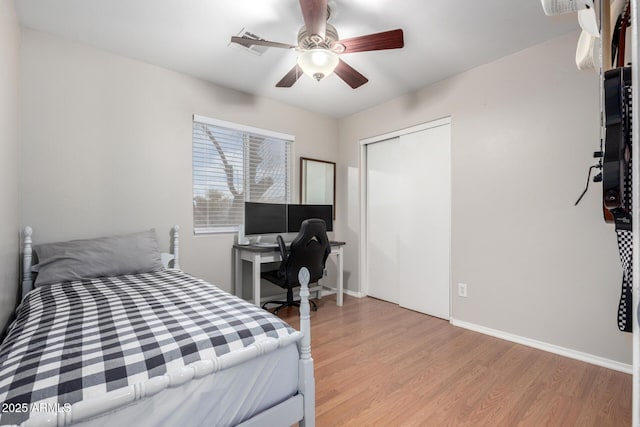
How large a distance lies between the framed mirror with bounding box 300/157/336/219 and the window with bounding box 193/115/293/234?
205 mm

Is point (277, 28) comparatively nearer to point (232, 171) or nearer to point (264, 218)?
point (232, 171)

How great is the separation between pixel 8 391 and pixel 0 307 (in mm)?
1170

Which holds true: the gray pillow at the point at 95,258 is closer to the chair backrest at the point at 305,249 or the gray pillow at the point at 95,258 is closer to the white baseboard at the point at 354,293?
the chair backrest at the point at 305,249

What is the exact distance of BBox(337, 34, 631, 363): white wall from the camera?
206 centimetres

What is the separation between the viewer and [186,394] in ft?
3.06

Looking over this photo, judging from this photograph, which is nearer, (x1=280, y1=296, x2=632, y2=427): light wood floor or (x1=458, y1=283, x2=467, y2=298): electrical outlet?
(x1=280, y1=296, x2=632, y2=427): light wood floor

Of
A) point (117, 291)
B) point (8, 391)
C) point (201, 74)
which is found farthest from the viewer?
point (201, 74)

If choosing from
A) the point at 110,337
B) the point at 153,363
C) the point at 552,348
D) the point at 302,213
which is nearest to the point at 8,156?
the point at 110,337

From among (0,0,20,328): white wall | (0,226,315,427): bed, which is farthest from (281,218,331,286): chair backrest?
(0,0,20,328): white wall

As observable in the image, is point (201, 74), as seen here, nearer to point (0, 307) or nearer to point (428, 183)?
point (0, 307)

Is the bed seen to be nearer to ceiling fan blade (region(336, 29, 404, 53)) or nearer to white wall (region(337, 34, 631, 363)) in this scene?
ceiling fan blade (region(336, 29, 404, 53))

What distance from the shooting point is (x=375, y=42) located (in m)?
1.81

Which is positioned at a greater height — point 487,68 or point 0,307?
point 487,68

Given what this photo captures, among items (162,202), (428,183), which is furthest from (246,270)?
(428,183)
